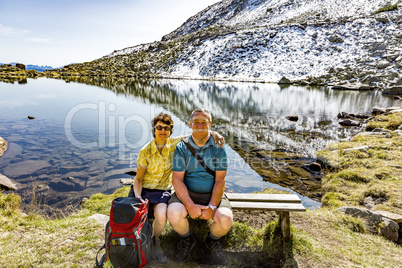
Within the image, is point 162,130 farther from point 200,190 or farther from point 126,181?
point 126,181

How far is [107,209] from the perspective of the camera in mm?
7219

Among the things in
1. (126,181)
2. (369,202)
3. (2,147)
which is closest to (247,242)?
(369,202)

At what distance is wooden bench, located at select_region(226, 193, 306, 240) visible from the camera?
483cm

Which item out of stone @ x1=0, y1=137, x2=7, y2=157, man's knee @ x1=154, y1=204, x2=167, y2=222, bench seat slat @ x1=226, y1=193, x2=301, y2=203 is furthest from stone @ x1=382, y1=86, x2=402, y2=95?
stone @ x1=0, y1=137, x2=7, y2=157

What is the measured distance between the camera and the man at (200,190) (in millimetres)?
4434

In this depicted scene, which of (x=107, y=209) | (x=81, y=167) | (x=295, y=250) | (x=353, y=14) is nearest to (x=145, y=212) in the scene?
(x=295, y=250)

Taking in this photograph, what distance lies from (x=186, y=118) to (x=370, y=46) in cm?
9326

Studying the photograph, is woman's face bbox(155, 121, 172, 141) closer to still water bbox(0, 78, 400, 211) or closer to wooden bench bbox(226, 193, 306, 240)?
wooden bench bbox(226, 193, 306, 240)

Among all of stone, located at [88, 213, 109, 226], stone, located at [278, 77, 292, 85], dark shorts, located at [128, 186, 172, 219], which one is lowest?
stone, located at [88, 213, 109, 226]

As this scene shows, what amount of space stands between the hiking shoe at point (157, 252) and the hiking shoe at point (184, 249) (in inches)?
11.1

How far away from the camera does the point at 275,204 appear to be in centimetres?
498

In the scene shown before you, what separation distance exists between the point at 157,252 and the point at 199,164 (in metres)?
1.89

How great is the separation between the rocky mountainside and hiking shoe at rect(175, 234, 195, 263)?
237 feet

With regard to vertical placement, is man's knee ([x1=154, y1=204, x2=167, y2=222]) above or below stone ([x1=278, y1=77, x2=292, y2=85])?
below
